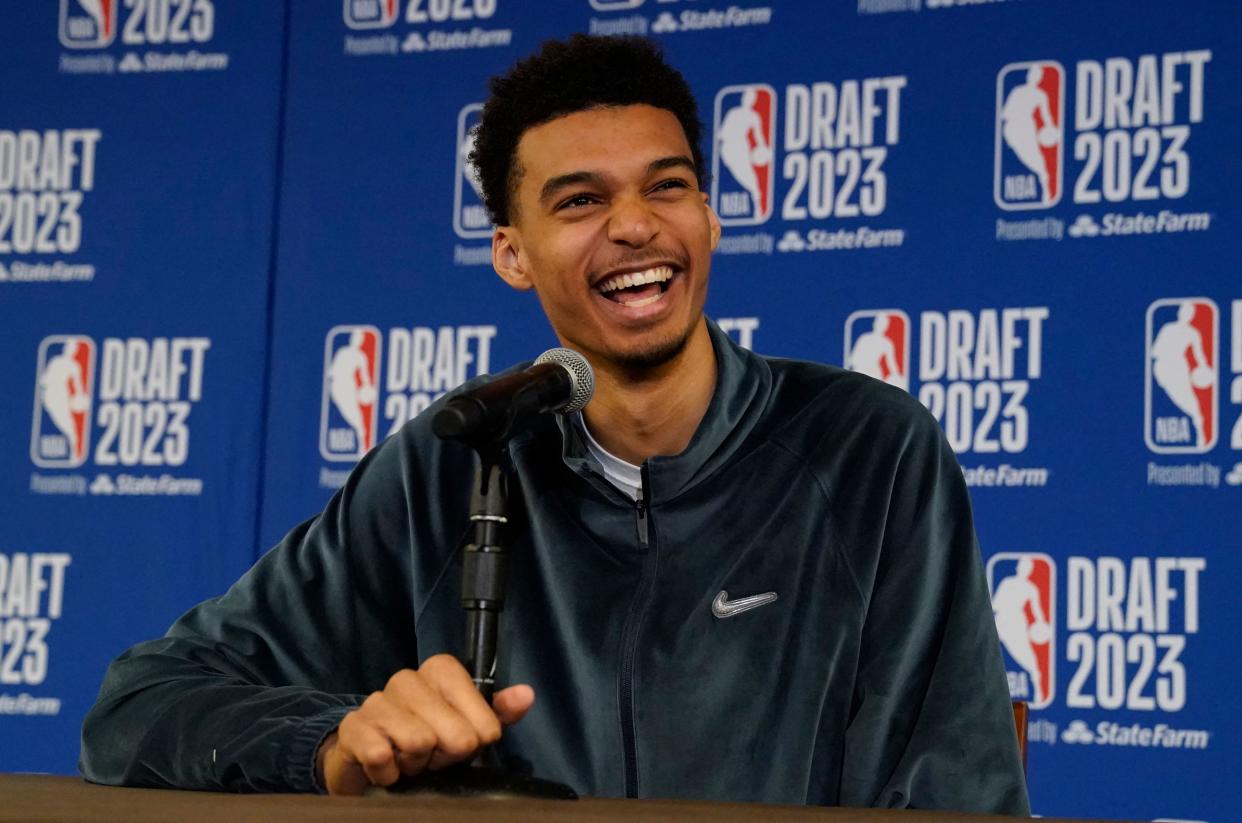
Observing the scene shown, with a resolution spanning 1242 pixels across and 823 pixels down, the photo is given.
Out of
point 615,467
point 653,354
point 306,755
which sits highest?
point 653,354

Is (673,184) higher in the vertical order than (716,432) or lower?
higher

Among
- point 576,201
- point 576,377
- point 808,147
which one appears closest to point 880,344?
point 808,147

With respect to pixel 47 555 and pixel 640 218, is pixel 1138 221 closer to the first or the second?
pixel 640 218

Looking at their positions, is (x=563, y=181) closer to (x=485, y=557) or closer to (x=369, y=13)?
(x=485, y=557)

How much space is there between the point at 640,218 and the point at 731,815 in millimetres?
826

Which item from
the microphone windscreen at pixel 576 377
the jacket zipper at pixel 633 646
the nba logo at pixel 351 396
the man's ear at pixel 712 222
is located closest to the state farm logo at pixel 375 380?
the nba logo at pixel 351 396

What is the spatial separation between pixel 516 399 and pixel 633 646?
476 mm

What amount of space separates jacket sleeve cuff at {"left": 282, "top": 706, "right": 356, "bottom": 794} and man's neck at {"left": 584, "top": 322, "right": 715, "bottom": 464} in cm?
55

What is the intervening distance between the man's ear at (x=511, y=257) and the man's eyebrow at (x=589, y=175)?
123 mm

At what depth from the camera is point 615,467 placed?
5.31 feet

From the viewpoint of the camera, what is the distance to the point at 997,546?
2539 millimetres

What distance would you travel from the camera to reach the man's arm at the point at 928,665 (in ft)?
4.52

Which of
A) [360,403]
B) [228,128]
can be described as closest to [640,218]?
[360,403]

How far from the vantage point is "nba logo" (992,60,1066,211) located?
2596mm
